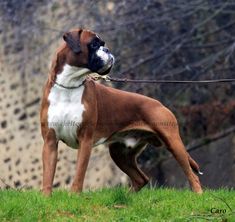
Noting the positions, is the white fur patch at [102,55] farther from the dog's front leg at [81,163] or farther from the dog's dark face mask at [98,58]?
the dog's front leg at [81,163]

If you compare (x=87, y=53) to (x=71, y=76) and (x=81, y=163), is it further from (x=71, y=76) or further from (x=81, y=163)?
(x=81, y=163)

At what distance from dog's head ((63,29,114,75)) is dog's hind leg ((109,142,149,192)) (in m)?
1.24

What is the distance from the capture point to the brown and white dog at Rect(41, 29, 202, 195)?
874 cm

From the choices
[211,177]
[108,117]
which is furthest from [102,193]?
[211,177]

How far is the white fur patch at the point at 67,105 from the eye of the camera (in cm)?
870

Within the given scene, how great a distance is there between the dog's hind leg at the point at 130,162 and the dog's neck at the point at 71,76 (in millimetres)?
1178

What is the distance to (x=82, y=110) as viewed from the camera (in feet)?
28.8

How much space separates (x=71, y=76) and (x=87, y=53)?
28 centimetres

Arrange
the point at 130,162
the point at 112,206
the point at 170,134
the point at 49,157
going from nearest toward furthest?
the point at 112,206, the point at 49,157, the point at 170,134, the point at 130,162

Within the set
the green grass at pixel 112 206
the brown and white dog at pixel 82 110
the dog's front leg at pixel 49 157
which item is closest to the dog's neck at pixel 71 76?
the brown and white dog at pixel 82 110

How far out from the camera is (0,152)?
16812mm

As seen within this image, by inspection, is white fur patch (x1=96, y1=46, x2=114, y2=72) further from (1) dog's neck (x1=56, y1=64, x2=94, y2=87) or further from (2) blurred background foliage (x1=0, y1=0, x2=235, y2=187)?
(2) blurred background foliage (x1=0, y1=0, x2=235, y2=187)

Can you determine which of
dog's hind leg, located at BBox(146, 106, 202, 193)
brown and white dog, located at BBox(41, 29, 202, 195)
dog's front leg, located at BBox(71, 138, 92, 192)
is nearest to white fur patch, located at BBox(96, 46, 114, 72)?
brown and white dog, located at BBox(41, 29, 202, 195)

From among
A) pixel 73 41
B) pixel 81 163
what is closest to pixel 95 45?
pixel 73 41
